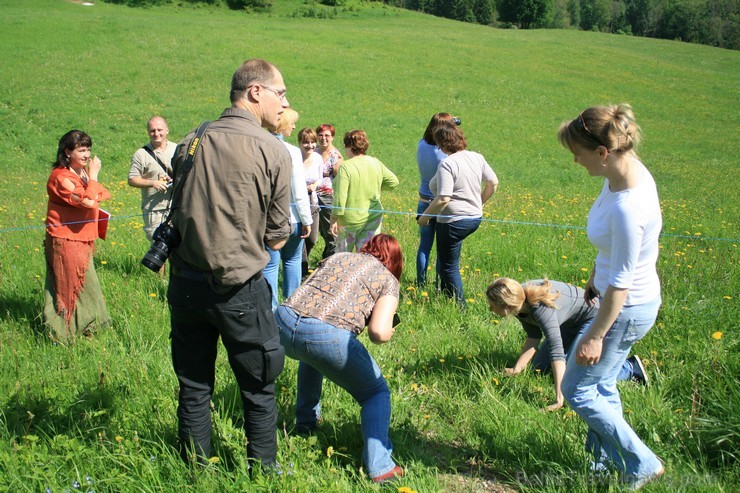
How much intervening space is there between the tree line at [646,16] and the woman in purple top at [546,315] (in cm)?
8303

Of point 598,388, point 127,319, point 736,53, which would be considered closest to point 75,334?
point 127,319

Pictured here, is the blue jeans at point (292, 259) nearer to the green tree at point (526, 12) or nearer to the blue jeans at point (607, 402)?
the blue jeans at point (607, 402)

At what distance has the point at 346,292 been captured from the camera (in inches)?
122

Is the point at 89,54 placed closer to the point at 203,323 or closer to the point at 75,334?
the point at 75,334

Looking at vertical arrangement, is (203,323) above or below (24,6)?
below

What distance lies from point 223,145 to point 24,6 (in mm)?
48031

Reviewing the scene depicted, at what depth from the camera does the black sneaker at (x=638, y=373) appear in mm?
3970

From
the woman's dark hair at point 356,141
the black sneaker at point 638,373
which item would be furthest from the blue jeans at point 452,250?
the black sneaker at point 638,373

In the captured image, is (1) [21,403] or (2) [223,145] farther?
(1) [21,403]

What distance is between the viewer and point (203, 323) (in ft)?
9.24

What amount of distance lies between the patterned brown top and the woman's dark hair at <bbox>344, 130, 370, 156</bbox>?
316cm


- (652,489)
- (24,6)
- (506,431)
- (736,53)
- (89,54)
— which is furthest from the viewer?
(736,53)

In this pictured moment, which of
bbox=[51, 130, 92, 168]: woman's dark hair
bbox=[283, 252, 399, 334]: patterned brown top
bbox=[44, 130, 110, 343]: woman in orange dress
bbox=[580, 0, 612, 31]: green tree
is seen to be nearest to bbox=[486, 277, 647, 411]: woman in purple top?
bbox=[283, 252, 399, 334]: patterned brown top

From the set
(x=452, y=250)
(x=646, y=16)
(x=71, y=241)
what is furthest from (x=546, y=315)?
(x=646, y=16)
